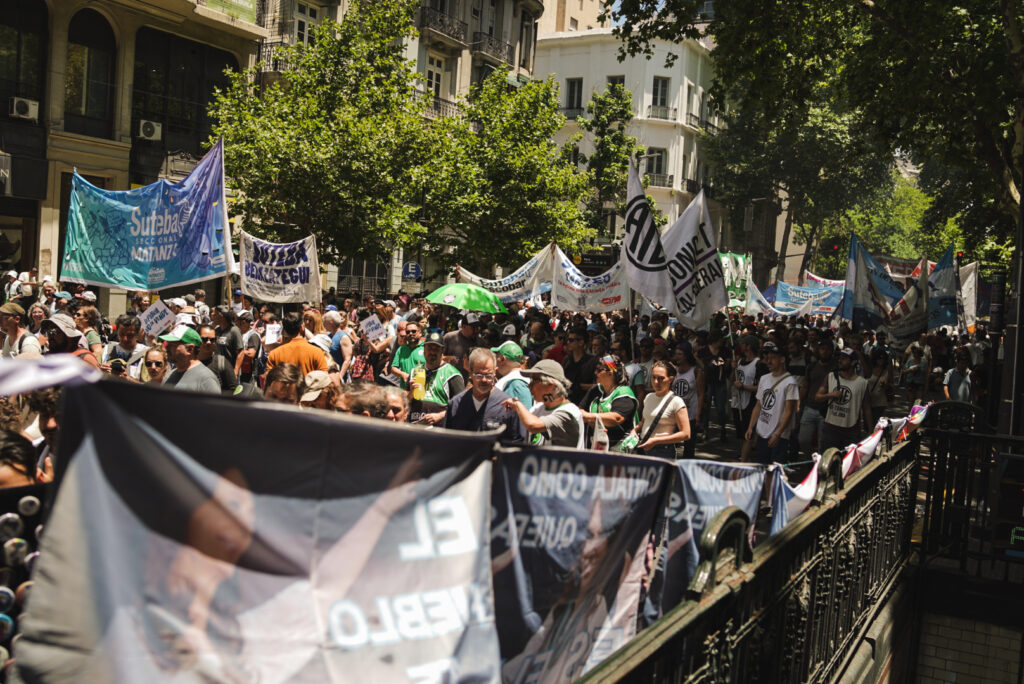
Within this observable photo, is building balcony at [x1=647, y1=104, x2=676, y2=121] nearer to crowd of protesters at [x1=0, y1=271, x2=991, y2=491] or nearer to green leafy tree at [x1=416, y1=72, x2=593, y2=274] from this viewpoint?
green leafy tree at [x1=416, y1=72, x2=593, y2=274]

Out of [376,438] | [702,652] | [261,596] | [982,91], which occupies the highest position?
[982,91]

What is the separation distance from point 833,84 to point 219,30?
18.3 meters

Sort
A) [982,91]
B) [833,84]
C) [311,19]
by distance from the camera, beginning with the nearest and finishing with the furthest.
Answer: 1. [982,91]
2. [833,84]
3. [311,19]

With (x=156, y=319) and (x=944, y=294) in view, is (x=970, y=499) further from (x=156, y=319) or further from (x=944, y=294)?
(x=944, y=294)

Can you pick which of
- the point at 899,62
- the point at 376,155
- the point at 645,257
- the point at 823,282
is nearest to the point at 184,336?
the point at 645,257

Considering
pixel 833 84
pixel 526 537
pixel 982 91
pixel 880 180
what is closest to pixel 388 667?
pixel 526 537

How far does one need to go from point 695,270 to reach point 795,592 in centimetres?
846

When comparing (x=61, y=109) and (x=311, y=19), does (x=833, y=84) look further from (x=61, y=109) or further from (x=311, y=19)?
(x=311, y=19)

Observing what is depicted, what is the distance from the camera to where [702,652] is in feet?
10.7

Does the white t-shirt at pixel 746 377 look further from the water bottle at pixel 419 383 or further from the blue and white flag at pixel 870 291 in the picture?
the water bottle at pixel 419 383

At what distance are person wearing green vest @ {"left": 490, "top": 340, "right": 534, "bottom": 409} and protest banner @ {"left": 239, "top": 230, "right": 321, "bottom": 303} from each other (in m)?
6.01

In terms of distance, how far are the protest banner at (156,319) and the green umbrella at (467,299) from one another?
14.7 feet

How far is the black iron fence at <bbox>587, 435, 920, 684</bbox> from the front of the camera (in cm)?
305

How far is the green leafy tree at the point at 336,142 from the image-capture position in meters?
23.5
